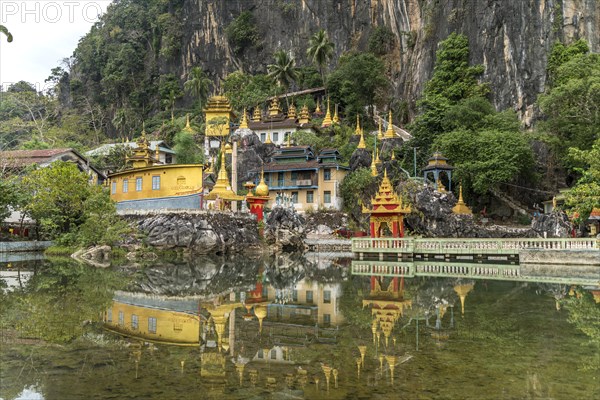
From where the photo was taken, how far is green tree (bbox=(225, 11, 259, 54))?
77.0 metres

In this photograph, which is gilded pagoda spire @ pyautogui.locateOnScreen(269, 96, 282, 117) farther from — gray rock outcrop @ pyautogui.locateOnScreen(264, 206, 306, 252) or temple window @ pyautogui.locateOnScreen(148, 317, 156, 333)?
temple window @ pyautogui.locateOnScreen(148, 317, 156, 333)

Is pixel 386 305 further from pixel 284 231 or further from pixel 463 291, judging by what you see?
pixel 284 231

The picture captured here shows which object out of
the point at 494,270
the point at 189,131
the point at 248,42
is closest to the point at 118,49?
the point at 248,42

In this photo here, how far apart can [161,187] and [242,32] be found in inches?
1881

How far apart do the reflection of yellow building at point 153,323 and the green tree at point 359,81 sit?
46552 millimetres

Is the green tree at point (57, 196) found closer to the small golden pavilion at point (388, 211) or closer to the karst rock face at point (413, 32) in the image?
the small golden pavilion at point (388, 211)

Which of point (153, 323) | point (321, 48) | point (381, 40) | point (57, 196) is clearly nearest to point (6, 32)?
point (57, 196)

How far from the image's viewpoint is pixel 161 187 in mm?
35219

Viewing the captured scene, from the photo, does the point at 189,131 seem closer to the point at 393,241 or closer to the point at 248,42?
the point at 248,42

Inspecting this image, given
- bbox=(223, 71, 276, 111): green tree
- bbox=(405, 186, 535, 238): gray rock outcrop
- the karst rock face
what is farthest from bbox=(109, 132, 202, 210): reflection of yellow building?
bbox=(223, 71, 276, 111): green tree

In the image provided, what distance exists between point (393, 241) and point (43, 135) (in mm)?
51823

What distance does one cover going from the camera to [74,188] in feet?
100

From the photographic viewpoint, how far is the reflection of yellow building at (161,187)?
34375 millimetres

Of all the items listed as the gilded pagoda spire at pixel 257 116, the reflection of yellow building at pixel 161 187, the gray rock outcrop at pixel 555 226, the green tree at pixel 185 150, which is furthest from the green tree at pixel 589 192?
the green tree at pixel 185 150
